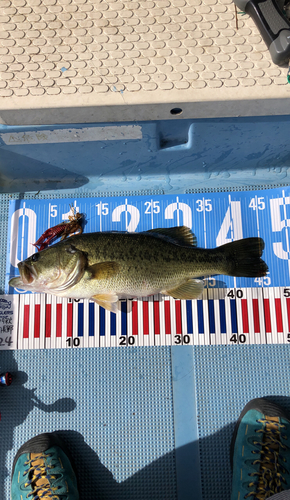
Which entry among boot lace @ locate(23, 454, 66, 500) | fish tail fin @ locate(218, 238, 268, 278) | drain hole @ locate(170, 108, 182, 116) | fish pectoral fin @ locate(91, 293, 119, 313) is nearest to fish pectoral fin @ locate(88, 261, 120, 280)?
fish pectoral fin @ locate(91, 293, 119, 313)

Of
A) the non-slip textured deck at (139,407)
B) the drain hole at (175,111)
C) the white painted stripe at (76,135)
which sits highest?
the drain hole at (175,111)

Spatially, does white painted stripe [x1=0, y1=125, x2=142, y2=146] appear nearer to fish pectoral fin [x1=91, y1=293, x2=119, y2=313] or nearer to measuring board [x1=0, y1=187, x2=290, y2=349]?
measuring board [x1=0, y1=187, x2=290, y2=349]

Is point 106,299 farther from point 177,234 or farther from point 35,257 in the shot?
point 177,234

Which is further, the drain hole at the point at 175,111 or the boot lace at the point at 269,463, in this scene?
the boot lace at the point at 269,463

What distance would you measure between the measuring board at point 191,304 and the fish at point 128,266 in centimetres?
23

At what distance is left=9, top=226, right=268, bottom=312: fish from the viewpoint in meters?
2.57

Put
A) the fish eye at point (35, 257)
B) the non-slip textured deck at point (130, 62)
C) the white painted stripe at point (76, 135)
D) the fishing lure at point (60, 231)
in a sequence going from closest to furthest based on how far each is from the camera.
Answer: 1. the non-slip textured deck at point (130, 62)
2. the white painted stripe at point (76, 135)
3. the fish eye at point (35, 257)
4. the fishing lure at point (60, 231)

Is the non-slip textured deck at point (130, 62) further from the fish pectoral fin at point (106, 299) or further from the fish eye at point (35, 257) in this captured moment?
the fish pectoral fin at point (106, 299)

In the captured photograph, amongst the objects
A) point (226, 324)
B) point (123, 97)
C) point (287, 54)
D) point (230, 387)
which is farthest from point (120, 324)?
point (287, 54)

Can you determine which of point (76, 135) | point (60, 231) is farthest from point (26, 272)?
point (76, 135)

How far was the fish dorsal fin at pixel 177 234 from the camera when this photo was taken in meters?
2.84

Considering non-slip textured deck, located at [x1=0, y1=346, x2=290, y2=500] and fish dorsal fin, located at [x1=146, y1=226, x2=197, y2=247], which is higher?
fish dorsal fin, located at [x1=146, y1=226, x2=197, y2=247]

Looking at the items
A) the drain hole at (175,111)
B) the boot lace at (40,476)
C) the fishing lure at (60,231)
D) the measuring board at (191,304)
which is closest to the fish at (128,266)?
the measuring board at (191,304)

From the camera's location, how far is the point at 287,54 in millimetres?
2146
